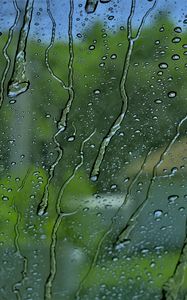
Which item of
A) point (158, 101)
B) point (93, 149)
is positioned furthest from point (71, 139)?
point (158, 101)

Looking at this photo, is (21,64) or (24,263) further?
(21,64)

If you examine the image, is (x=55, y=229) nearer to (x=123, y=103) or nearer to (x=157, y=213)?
(x=157, y=213)

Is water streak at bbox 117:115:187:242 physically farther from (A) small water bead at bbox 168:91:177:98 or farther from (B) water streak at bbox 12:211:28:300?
(B) water streak at bbox 12:211:28:300

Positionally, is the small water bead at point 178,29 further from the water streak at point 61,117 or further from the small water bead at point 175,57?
the water streak at point 61,117

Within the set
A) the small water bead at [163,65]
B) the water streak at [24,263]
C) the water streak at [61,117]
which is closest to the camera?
the water streak at [24,263]

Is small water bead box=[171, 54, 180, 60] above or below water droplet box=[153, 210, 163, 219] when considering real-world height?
above

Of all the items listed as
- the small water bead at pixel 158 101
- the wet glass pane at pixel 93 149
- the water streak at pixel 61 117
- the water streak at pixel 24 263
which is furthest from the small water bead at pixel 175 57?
the water streak at pixel 24 263

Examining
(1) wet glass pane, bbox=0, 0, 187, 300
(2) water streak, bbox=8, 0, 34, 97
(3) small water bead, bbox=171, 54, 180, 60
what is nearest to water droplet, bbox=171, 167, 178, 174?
(1) wet glass pane, bbox=0, 0, 187, 300

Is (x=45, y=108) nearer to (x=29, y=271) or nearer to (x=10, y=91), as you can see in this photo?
(x=10, y=91)
